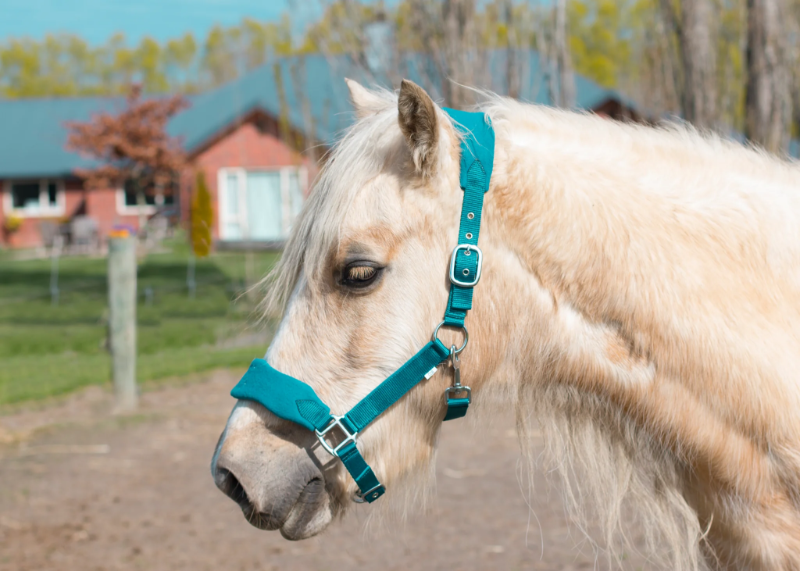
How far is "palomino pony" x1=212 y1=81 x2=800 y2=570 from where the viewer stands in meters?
1.65

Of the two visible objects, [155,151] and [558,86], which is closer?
[558,86]

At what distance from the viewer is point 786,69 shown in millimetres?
7086

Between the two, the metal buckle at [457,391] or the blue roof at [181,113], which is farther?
the blue roof at [181,113]

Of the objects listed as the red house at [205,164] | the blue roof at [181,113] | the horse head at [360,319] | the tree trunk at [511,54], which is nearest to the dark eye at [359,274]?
the horse head at [360,319]

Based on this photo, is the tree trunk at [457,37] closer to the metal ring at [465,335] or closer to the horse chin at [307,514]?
the metal ring at [465,335]

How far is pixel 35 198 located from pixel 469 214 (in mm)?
30385

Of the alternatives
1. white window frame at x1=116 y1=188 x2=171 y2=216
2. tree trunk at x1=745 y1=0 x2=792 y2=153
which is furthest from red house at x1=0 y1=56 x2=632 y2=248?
tree trunk at x1=745 y1=0 x2=792 y2=153

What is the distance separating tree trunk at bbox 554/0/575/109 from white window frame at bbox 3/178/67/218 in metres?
24.8

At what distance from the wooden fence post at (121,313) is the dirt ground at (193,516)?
1.58 feet

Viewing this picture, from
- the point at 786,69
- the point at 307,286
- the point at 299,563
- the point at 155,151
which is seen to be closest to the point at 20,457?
the point at 299,563

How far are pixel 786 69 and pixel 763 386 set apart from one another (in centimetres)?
666

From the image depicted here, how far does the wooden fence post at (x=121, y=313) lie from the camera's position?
21.3ft

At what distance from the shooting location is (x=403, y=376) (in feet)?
5.68

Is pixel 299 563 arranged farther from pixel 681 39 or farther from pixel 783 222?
pixel 681 39
